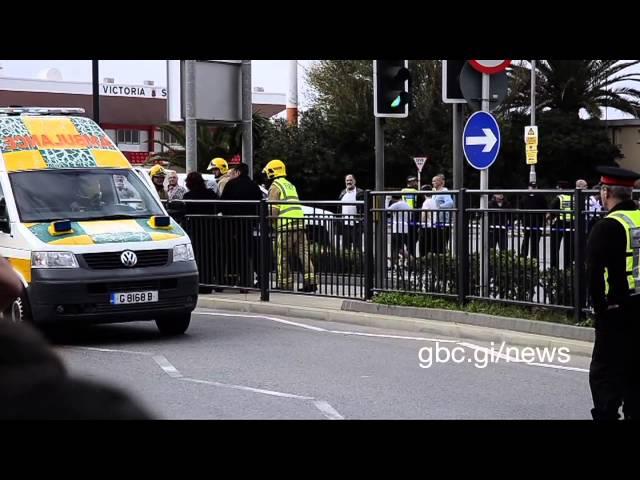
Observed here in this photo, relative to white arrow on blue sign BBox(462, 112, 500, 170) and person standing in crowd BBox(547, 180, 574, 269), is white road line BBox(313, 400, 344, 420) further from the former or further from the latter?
white arrow on blue sign BBox(462, 112, 500, 170)

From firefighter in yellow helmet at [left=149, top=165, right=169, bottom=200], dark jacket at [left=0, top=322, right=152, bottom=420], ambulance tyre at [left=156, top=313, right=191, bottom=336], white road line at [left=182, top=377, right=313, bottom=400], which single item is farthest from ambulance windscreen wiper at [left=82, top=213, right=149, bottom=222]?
dark jacket at [left=0, top=322, right=152, bottom=420]

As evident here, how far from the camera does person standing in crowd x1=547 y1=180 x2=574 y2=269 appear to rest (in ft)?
37.9

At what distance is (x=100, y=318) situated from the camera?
1102 cm

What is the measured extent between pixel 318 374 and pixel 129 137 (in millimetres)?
48999

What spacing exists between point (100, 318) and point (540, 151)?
4172 cm

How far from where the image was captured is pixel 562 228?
11.6 m

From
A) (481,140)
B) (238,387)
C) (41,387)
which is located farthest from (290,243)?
(41,387)

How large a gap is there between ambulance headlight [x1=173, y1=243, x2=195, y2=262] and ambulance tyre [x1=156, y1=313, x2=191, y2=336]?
61 cm

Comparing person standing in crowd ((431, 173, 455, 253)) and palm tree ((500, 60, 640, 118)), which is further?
palm tree ((500, 60, 640, 118))

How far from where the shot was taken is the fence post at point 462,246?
12.9 meters

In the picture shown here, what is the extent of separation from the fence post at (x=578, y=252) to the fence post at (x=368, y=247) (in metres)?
3.20

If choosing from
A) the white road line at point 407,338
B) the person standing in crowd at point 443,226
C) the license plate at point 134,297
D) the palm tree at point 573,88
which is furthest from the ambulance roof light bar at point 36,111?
the palm tree at point 573,88
